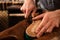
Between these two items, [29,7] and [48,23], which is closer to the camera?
[48,23]

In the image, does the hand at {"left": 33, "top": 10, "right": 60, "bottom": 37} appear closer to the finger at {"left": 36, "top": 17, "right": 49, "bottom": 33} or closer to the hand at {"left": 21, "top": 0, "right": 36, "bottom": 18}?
the finger at {"left": 36, "top": 17, "right": 49, "bottom": 33}

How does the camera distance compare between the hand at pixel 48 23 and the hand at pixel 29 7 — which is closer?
the hand at pixel 48 23

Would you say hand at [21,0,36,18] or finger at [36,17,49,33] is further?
hand at [21,0,36,18]

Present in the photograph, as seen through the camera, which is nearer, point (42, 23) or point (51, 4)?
point (42, 23)

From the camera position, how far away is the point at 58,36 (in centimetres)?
54

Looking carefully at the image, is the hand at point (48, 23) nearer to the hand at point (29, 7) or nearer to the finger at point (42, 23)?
the finger at point (42, 23)

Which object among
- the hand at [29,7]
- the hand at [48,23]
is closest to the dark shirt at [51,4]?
the hand at [29,7]

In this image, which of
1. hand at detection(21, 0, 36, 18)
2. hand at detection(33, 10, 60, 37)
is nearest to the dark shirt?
hand at detection(21, 0, 36, 18)

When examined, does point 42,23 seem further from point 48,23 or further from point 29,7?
point 29,7

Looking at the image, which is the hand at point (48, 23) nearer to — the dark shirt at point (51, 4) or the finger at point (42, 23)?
the finger at point (42, 23)

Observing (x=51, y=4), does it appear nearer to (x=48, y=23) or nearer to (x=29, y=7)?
(x=29, y=7)

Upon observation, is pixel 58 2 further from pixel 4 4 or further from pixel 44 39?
pixel 4 4

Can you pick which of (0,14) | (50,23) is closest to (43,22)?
(50,23)

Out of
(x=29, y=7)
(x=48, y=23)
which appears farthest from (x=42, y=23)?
(x=29, y=7)
